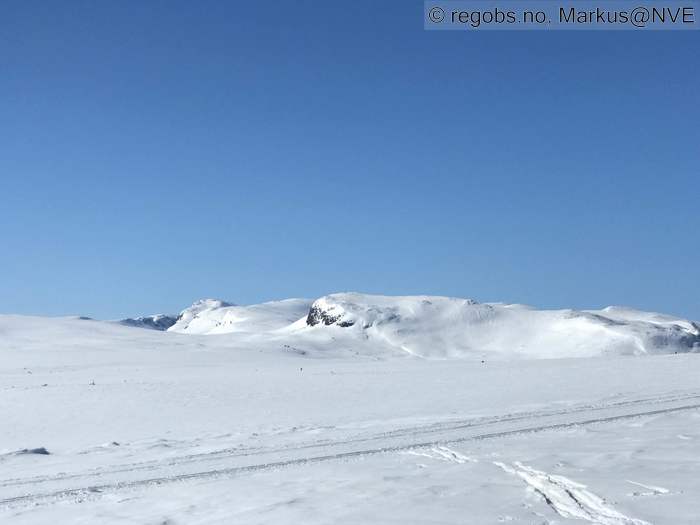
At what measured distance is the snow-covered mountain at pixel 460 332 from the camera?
73812 mm

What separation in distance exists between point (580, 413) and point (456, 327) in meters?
68.5

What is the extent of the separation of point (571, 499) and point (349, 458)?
14.4 feet

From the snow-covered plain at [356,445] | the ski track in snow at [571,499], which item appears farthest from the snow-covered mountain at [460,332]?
the ski track in snow at [571,499]

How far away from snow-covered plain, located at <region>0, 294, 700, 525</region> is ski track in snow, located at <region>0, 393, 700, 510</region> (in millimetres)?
48

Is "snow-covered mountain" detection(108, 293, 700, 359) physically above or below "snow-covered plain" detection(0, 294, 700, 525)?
above

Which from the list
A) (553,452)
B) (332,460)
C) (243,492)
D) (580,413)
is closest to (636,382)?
(580,413)

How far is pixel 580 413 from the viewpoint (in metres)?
16.8

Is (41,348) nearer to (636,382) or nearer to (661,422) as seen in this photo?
(636,382)

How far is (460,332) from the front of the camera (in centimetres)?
8331

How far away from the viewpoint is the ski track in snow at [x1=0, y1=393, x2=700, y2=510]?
29.3 ft

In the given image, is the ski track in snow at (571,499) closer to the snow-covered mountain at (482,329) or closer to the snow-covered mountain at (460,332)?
the snow-covered mountain at (460,332)

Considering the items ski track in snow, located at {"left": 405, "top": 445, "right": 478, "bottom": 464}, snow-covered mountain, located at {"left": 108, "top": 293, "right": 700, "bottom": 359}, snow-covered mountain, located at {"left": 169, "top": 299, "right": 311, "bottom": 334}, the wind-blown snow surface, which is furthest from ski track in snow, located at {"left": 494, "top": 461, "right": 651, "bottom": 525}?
snow-covered mountain, located at {"left": 169, "top": 299, "right": 311, "bottom": 334}

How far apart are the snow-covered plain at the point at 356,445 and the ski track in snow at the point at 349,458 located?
0.05m

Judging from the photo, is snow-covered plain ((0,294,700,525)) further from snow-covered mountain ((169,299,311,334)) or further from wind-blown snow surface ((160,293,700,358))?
snow-covered mountain ((169,299,311,334))
